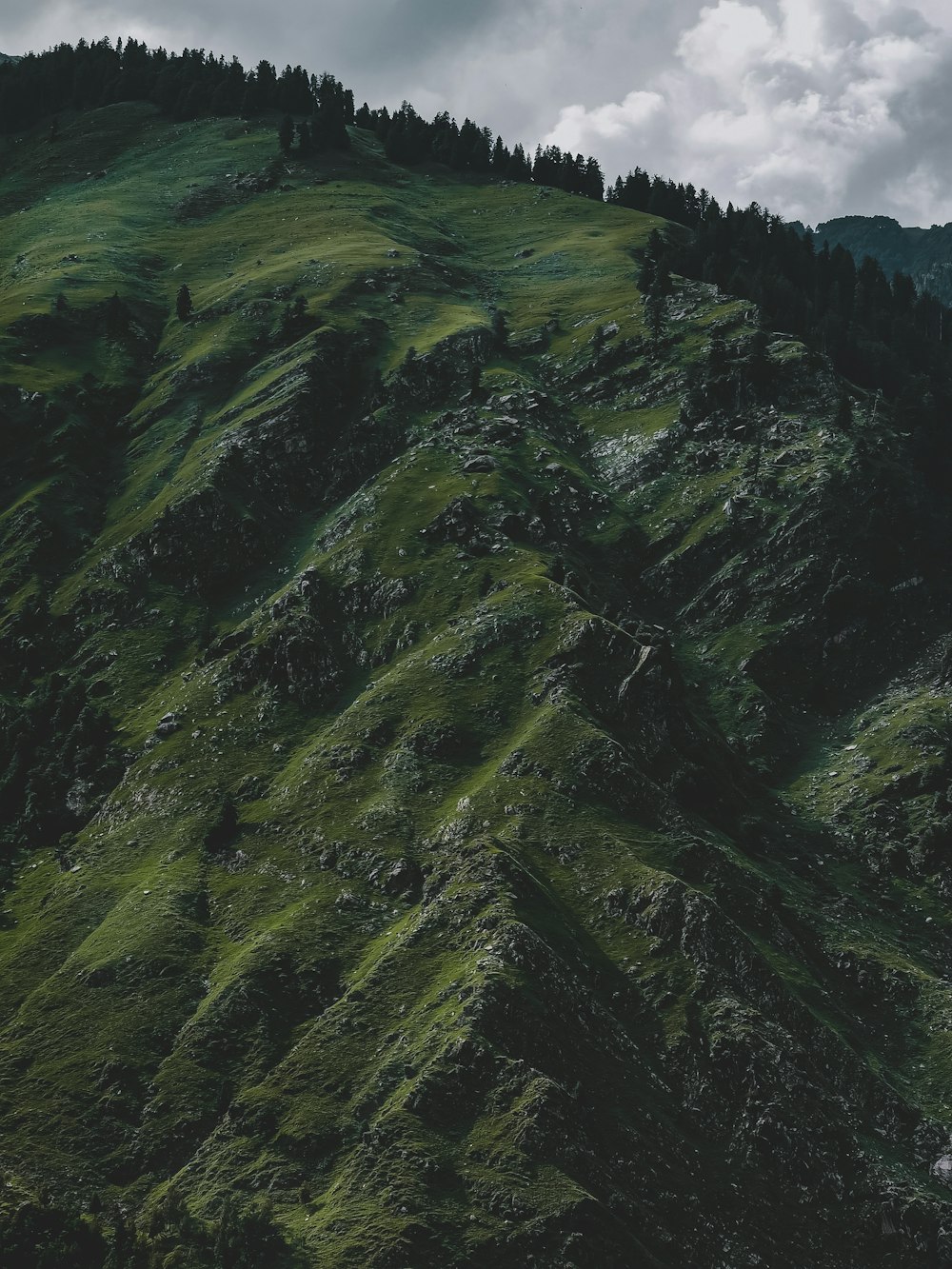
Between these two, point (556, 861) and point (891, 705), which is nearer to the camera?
point (556, 861)

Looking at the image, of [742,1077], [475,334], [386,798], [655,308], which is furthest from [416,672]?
[655,308]

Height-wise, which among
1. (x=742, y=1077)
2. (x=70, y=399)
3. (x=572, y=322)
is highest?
(x=572, y=322)

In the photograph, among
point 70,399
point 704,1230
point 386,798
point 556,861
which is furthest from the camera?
point 70,399

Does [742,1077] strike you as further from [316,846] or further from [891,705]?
[891,705]

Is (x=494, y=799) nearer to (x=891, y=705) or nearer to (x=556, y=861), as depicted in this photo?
(x=556, y=861)

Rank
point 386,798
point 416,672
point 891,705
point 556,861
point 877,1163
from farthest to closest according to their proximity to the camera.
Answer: point 891,705 → point 416,672 → point 386,798 → point 556,861 → point 877,1163

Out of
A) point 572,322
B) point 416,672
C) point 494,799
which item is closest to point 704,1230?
point 494,799

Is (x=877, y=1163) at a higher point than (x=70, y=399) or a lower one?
lower
